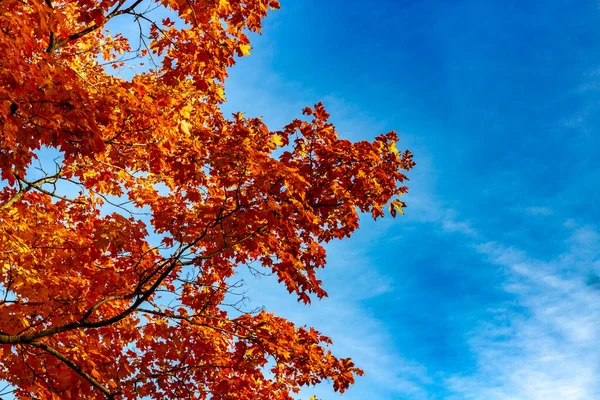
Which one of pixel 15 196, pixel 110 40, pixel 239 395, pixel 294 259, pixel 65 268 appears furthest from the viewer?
pixel 110 40

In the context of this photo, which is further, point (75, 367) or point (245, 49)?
point (245, 49)

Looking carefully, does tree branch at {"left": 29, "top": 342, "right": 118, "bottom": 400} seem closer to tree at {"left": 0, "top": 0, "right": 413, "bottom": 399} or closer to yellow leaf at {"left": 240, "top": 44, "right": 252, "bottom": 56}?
tree at {"left": 0, "top": 0, "right": 413, "bottom": 399}

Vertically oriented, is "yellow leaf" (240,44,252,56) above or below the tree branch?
above

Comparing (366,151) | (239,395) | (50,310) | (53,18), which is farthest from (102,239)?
(239,395)

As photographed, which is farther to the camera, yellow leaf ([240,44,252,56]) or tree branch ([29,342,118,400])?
yellow leaf ([240,44,252,56])

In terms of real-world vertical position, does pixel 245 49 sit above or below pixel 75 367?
above

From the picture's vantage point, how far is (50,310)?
770 centimetres

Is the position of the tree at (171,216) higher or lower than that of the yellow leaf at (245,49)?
lower

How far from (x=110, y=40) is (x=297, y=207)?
9.09 metres

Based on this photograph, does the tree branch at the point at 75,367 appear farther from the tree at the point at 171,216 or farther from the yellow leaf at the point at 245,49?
the yellow leaf at the point at 245,49

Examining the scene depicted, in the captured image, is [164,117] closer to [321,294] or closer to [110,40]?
[321,294]

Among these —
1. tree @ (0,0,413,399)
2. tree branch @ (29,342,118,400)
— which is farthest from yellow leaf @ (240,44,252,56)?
tree branch @ (29,342,118,400)

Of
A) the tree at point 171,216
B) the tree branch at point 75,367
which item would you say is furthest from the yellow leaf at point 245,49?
the tree branch at point 75,367

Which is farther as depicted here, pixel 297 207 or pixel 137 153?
pixel 137 153
